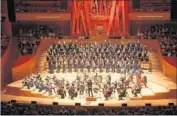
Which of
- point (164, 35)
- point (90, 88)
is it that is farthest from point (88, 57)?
point (164, 35)

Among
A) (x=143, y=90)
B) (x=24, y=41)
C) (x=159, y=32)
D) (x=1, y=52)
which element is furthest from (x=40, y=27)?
(x=143, y=90)

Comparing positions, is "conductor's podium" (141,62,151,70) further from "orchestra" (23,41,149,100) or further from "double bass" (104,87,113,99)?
"double bass" (104,87,113,99)

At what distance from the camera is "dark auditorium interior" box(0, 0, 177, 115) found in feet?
63.4

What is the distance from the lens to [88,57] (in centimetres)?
2191

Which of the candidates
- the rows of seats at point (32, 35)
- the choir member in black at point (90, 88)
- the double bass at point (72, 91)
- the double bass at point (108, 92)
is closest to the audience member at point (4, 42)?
the rows of seats at point (32, 35)

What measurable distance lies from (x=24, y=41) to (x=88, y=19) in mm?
3943

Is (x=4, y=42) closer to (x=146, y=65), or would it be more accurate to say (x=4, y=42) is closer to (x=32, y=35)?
(x=32, y=35)

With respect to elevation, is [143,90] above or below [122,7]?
below

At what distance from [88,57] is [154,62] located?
2955 millimetres

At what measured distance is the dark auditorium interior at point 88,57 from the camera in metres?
19.3

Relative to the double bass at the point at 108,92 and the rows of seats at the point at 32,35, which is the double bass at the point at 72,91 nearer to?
the double bass at the point at 108,92

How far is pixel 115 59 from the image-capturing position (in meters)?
21.8

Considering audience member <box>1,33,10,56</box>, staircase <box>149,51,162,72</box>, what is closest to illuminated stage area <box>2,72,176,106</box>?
staircase <box>149,51,162,72</box>

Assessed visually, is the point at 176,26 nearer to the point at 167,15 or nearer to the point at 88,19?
the point at 167,15
